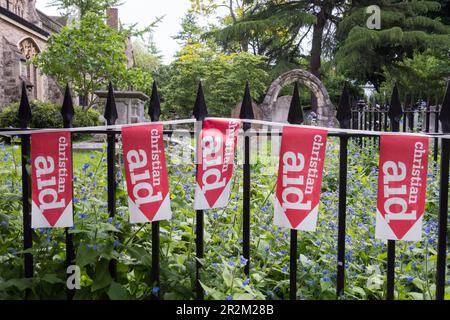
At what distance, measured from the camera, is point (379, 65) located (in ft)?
61.6

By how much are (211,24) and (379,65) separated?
1965cm

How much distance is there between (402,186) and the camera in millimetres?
1789

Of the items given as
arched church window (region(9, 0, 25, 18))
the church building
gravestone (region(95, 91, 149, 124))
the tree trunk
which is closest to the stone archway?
gravestone (region(95, 91, 149, 124))

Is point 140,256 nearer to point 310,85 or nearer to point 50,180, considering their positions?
point 50,180

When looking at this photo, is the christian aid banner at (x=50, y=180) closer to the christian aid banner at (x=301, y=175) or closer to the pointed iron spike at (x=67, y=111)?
the pointed iron spike at (x=67, y=111)

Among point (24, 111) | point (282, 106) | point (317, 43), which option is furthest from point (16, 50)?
point (24, 111)

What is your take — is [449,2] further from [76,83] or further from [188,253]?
[188,253]

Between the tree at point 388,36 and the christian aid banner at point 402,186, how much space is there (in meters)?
16.5

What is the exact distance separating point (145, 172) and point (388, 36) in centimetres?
1742

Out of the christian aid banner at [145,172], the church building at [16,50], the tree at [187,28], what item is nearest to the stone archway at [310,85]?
the church building at [16,50]

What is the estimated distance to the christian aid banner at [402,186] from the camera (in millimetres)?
1769

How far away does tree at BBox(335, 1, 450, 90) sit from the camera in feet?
55.8

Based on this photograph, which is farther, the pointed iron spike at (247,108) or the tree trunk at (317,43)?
the tree trunk at (317,43)
